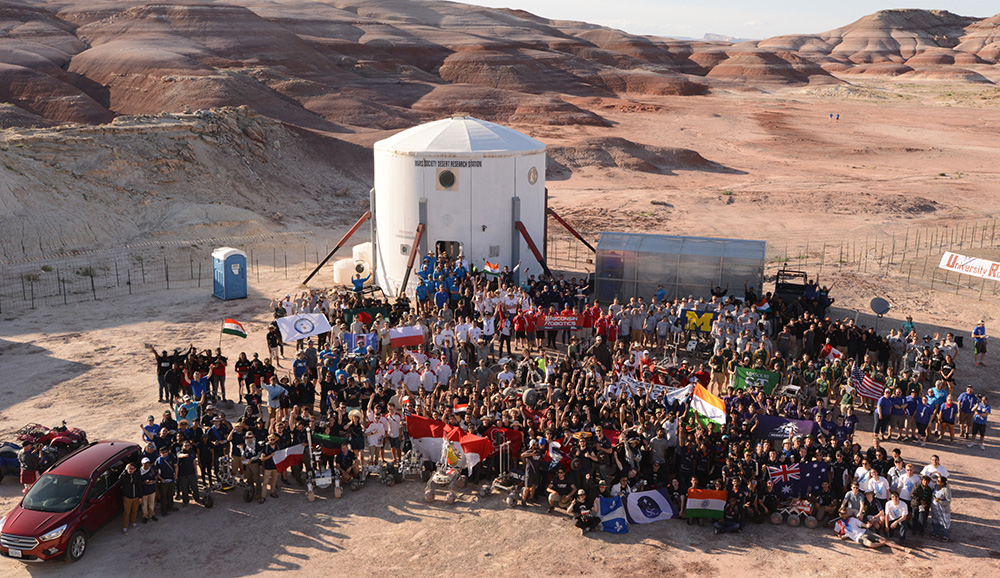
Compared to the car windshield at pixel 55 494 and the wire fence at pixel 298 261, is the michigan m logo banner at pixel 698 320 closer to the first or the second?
the wire fence at pixel 298 261

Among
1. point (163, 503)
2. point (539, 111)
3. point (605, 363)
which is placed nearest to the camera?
point (163, 503)

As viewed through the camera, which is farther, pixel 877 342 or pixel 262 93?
pixel 262 93

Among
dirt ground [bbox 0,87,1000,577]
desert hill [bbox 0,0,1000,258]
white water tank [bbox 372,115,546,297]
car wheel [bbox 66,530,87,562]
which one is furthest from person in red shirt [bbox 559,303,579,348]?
desert hill [bbox 0,0,1000,258]

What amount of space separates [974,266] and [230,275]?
28.0m

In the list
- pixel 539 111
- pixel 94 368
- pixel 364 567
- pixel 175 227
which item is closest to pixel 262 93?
pixel 539 111

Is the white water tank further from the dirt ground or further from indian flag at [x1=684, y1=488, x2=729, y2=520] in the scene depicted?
indian flag at [x1=684, y1=488, x2=729, y2=520]

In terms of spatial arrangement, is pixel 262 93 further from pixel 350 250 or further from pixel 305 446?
pixel 305 446

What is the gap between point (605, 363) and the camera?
2128 centimetres

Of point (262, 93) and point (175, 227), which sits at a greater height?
point (262, 93)

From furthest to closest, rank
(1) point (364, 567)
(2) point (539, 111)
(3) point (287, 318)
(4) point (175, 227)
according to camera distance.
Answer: (2) point (539, 111)
(4) point (175, 227)
(3) point (287, 318)
(1) point (364, 567)

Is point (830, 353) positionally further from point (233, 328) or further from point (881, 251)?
point (881, 251)

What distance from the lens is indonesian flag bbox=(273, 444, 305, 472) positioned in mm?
16266

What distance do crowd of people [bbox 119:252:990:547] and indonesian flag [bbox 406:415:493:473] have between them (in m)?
0.30

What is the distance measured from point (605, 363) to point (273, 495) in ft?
29.9
